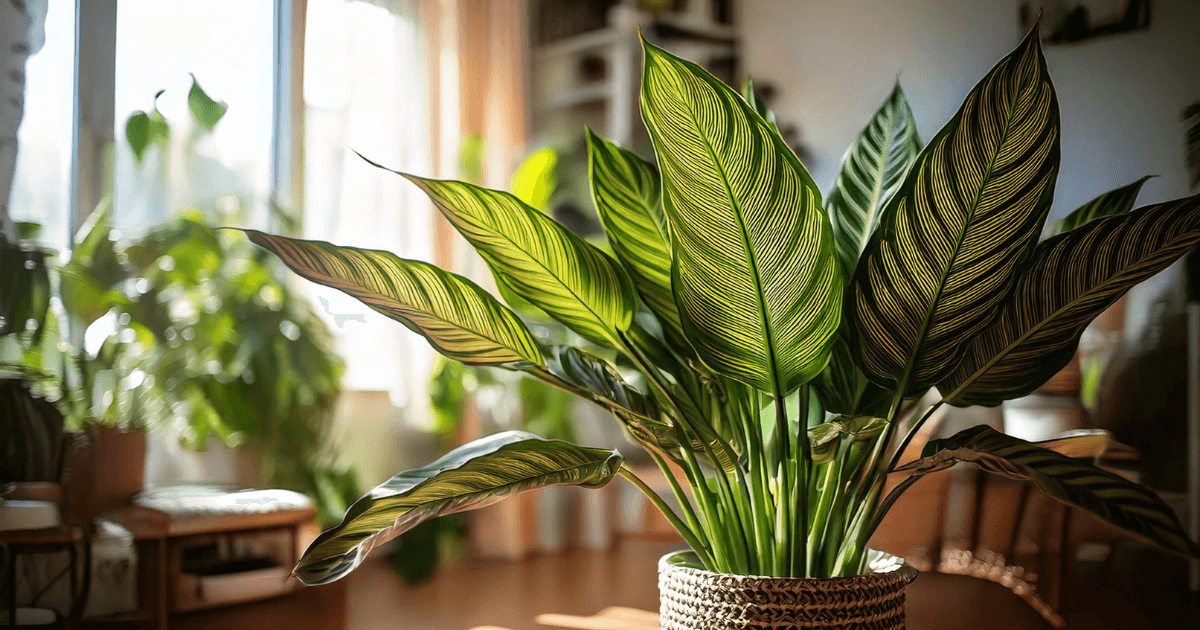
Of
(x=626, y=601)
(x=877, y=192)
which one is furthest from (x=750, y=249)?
(x=626, y=601)

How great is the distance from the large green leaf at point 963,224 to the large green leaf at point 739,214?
0.05 m

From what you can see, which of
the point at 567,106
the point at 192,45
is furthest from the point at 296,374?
the point at 567,106

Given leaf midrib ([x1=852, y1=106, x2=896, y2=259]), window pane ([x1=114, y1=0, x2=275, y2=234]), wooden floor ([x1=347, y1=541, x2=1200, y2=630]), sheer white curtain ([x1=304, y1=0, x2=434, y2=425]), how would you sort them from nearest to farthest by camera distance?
leaf midrib ([x1=852, y1=106, x2=896, y2=259]) < wooden floor ([x1=347, y1=541, x2=1200, y2=630]) < window pane ([x1=114, y1=0, x2=275, y2=234]) < sheer white curtain ([x1=304, y1=0, x2=434, y2=425])

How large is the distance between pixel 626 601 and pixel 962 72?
1565 millimetres

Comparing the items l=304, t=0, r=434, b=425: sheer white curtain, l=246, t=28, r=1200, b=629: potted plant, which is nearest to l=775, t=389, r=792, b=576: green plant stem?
l=246, t=28, r=1200, b=629: potted plant

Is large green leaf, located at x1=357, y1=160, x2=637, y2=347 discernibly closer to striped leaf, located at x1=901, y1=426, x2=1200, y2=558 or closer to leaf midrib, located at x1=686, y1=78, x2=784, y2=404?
leaf midrib, located at x1=686, y1=78, x2=784, y2=404

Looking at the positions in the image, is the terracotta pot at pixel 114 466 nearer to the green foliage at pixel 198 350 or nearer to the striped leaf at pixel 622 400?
the green foliage at pixel 198 350

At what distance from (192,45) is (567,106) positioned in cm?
125

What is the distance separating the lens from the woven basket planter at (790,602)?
65 cm

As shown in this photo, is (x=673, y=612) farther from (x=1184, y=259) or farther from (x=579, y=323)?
(x=1184, y=259)

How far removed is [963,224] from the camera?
0.60 m

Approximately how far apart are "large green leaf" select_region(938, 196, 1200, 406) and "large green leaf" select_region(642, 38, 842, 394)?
0.18 m

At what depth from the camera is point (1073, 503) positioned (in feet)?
1.80

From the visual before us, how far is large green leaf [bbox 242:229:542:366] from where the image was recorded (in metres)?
0.65
